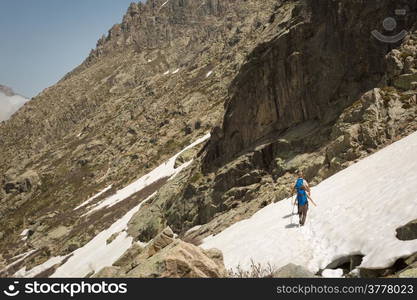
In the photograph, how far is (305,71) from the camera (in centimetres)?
3039

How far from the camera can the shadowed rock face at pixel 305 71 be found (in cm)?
2698

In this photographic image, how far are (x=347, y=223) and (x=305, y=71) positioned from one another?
60.8 ft

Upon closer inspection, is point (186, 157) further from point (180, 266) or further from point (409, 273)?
point (409, 273)

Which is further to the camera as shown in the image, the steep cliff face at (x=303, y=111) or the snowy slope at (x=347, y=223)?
the steep cliff face at (x=303, y=111)

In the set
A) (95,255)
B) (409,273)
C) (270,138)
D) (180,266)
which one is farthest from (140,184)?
(409,273)

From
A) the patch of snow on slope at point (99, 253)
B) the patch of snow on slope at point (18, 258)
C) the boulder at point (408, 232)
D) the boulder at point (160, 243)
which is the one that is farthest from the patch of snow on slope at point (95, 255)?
the boulder at point (408, 232)

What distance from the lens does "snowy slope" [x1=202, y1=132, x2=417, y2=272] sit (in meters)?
11.7

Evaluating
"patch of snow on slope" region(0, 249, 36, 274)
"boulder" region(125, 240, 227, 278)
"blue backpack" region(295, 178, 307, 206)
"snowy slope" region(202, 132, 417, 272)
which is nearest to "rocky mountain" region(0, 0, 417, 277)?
"boulder" region(125, 240, 227, 278)

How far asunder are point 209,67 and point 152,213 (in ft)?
315

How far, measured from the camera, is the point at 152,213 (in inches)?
1642

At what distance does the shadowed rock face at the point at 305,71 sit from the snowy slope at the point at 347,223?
8432 mm

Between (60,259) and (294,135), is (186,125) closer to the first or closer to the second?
(60,259)

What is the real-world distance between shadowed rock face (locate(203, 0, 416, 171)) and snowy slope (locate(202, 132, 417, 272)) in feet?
27.7

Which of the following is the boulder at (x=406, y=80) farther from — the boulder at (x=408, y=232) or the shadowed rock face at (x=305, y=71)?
the boulder at (x=408, y=232)
